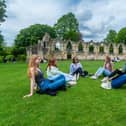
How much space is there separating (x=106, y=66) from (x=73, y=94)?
→ 6468 millimetres

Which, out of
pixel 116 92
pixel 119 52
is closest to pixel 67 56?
pixel 119 52

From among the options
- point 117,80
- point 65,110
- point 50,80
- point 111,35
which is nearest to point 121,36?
point 111,35

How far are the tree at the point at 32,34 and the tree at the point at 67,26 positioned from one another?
8.85 feet

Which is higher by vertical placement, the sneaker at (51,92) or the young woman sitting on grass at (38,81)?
the young woman sitting on grass at (38,81)

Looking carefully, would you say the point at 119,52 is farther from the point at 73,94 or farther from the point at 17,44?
the point at 73,94

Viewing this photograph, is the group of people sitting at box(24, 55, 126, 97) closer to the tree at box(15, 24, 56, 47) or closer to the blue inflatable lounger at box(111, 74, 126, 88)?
the blue inflatable lounger at box(111, 74, 126, 88)

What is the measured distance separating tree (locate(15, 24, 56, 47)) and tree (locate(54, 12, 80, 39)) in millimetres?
2699

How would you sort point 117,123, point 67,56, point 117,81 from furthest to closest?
point 67,56 < point 117,81 < point 117,123

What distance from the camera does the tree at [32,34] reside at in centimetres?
9200

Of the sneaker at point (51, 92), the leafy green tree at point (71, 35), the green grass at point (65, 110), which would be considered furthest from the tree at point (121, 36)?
the green grass at point (65, 110)

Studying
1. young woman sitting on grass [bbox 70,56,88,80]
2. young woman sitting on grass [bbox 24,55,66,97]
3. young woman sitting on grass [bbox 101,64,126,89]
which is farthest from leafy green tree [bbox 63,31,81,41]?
young woman sitting on grass [bbox 24,55,66,97]

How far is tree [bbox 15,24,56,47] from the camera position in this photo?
92000mm

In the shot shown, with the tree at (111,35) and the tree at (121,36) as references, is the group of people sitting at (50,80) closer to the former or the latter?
the tree at (121,36)

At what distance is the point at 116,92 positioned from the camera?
10719 mm
